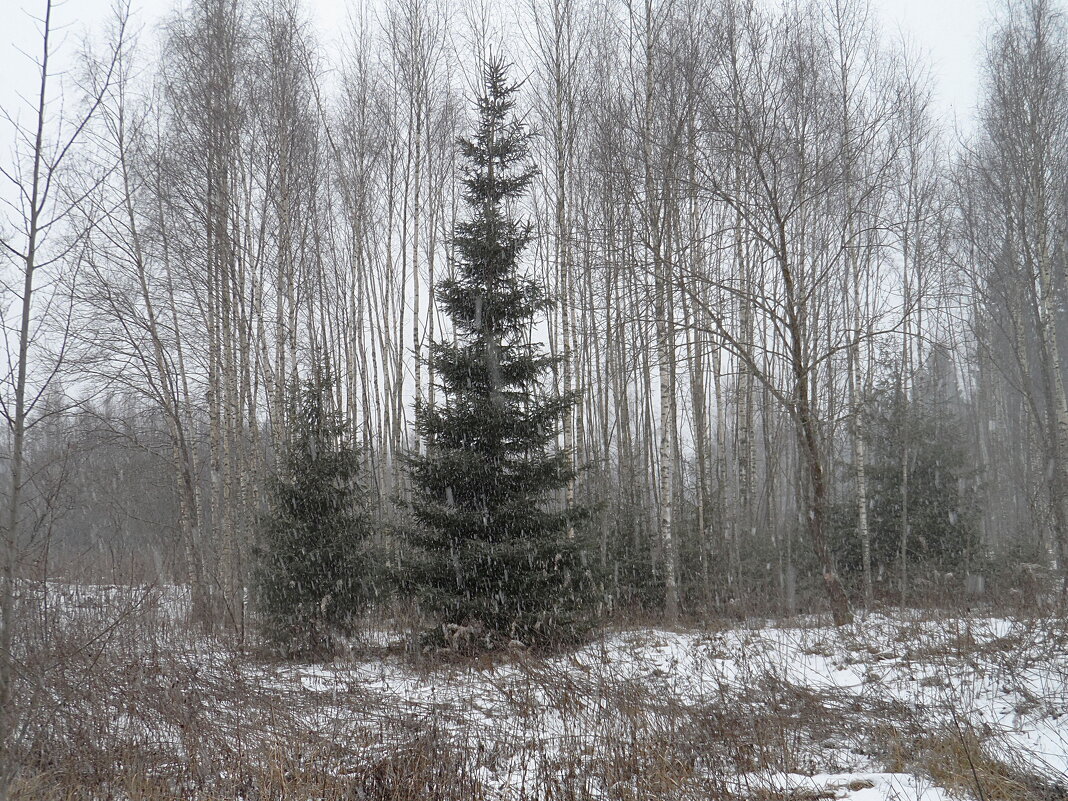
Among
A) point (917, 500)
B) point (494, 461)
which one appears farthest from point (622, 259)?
point (917, 500)

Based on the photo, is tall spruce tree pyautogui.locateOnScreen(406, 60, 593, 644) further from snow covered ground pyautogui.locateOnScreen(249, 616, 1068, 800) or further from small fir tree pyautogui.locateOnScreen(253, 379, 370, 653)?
small fir tree pyautogui.locateOnScreen(253, 379, 370, 653)

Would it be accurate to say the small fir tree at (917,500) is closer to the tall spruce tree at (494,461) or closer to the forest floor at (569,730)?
the forest floor at (569,730)

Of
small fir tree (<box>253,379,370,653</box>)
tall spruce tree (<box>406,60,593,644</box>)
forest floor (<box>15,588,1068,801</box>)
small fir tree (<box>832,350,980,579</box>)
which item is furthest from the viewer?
small fir tree (<box>832,350,980,579</box>)

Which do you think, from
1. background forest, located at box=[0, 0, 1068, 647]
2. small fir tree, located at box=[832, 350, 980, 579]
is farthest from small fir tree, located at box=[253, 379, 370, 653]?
small fir tree, located at box=[832, 350, 980, 579]

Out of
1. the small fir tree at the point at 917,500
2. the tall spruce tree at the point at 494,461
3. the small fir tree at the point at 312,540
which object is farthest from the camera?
the small fir tree at the point at 917,500

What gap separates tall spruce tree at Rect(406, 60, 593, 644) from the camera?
8.16 m

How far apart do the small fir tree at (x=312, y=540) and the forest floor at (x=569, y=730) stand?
1.69 meters

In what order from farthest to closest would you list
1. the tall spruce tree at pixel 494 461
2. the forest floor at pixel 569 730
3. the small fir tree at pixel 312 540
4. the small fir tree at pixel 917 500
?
the small fir tree at pixel 917 500 < the small fir tree at pixel 312 540 < the tall spruce tree at pixel 494 461 < the forest floor at pixel 569 730

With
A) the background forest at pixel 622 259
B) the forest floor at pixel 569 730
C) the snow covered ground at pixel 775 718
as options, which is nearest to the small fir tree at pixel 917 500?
the background forest at pixel 622 259

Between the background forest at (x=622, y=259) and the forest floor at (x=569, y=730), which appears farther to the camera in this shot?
the background forest at (x=622, y=259)

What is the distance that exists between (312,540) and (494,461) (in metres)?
2.70

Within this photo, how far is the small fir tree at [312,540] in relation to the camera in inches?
346

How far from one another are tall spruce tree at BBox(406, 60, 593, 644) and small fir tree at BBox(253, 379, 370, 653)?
1107 millimetres

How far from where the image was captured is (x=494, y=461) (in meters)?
8.53
